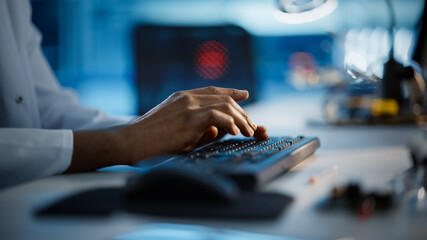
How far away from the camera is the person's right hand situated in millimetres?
635

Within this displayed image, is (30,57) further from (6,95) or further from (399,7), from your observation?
(399,7)

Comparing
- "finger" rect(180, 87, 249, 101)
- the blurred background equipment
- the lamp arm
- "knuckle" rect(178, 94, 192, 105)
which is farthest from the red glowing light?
the blurred background equipment

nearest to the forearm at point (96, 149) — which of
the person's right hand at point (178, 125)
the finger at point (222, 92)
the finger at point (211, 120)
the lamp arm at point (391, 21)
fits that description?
the person's right hand at point (178, 125)

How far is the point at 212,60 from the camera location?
6.58 ft

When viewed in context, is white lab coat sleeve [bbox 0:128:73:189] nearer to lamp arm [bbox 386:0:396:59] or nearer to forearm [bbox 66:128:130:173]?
forearm [bbox 66:128:130:173]

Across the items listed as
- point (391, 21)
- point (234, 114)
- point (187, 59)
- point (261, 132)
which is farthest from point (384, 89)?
point (234, 114)

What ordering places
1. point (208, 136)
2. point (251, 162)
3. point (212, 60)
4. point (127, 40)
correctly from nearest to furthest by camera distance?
point (251, 162), point (208, 136), point (212, 60), point (127, 40)

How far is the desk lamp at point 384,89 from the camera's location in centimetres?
148

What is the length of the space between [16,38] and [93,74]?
7.24 metres

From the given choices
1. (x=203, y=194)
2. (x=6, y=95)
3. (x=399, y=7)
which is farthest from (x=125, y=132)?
(x=399, y=7)

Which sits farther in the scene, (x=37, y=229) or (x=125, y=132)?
(x=125, y=132)

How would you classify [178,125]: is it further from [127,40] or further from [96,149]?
[127,40]

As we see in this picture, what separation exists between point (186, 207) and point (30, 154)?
0.30 meters

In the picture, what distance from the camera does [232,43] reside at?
78.6 inches
